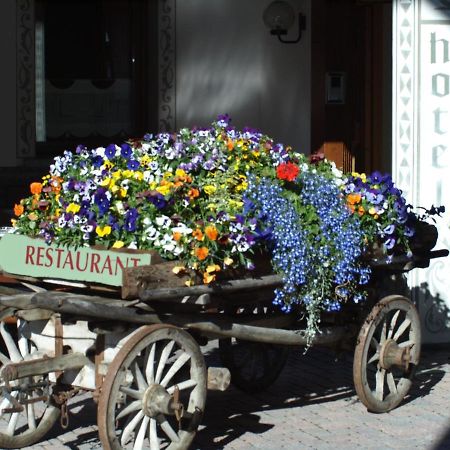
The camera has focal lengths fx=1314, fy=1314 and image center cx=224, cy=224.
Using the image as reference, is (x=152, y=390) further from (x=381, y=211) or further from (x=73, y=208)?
(x=381, y=211)

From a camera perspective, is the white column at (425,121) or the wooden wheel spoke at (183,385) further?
the white column at (425,121)

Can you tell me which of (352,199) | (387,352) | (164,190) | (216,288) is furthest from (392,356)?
(164,190)

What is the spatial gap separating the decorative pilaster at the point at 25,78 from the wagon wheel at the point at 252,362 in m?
4.56

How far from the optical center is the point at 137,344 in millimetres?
5922

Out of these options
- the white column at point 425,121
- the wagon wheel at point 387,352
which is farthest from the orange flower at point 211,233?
the white column at point 425,121

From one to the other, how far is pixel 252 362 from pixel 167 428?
1.65 metres

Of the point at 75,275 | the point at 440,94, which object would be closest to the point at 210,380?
the point at 75,275

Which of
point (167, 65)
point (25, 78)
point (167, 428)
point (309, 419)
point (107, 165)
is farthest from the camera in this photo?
point (167, 65)

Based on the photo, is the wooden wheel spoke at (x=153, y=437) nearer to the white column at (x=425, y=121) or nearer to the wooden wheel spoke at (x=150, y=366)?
the wooden wheel spoke at (x=150, y=366)

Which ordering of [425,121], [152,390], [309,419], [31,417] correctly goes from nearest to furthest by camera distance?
[152,390] → [31,417] → [309,419] → [425,121]

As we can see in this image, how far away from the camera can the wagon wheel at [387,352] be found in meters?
7.08

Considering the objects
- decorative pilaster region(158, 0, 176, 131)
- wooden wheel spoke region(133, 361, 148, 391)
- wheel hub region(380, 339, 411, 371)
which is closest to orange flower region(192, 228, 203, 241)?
wooden wheel spoke region(133, 361, 148, 391)

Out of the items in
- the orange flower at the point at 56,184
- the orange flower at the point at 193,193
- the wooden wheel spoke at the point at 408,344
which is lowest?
the wooden wheel spoke at the point at 408,344

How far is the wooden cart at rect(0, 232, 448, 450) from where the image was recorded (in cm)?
594
